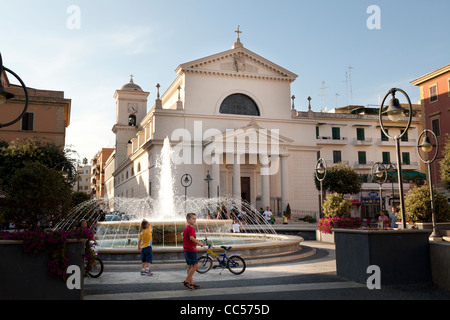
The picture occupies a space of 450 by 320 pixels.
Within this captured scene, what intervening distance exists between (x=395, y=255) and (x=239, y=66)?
36.7 metres

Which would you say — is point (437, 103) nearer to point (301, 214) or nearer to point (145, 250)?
point (301, 214)

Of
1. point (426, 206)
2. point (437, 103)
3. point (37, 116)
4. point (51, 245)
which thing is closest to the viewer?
point (51, 245)

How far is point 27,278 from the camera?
6.52 metres

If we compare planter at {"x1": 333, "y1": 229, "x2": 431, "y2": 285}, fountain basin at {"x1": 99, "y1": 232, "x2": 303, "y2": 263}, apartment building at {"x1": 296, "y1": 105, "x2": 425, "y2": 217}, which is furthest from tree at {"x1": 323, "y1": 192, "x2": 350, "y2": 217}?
apartment building at {"x1": 296, "y1": 105, "x2": 425, "y2": 217}

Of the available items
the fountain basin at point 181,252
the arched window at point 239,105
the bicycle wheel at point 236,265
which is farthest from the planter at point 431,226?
the arched window at point 239,105

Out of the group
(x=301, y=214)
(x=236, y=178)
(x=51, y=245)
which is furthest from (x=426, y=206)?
(x=301, y=214)

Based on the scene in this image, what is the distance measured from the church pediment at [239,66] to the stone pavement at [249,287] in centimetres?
3294

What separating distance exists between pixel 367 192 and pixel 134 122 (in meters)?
35.8

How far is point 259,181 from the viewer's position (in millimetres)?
42125

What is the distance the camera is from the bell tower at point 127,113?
62.2 meters

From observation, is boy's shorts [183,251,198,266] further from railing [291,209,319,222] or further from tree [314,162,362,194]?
tree [314,162,362,194]

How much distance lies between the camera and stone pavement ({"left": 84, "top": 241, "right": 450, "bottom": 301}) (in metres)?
7.25

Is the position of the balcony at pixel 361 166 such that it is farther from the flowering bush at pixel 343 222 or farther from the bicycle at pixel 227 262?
the bicycle at pixel 227 262
